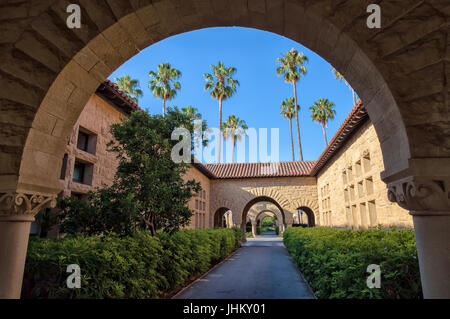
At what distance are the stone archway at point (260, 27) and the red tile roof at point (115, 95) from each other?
548cm

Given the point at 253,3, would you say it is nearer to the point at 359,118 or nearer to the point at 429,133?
the point at 429,133

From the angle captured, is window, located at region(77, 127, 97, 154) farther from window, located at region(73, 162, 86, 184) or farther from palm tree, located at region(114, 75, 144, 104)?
palm tree, located at region(114, 75, 144, 104)

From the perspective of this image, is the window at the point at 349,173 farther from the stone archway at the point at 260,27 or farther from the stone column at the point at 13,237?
the stone column at the point at 13,237

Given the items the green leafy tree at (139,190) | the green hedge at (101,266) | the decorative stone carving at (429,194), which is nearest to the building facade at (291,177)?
the green hedge at (101,266)

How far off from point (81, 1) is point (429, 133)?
3.70m

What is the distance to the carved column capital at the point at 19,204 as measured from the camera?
8.32 ft

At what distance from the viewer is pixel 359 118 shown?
9016 millimetres

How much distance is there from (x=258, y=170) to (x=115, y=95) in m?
16.7

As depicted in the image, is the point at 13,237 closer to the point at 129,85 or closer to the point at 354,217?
the point at 354,217

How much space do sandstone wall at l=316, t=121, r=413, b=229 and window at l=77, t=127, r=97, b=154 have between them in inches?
371

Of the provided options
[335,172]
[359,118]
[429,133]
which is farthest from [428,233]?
[335,172]

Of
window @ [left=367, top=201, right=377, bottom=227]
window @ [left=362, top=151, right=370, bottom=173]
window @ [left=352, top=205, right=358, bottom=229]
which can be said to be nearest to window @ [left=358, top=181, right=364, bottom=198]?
window @ [left=367, top=201, right=377, bottom=227]

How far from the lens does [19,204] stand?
2559mm
